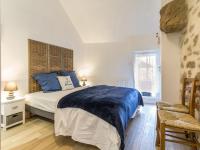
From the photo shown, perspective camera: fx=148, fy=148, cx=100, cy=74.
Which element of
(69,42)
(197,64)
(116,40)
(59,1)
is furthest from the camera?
(116,40)

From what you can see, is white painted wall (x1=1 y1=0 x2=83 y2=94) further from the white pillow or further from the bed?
the white pillow

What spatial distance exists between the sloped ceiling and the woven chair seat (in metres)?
2.80

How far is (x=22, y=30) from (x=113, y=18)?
2474 mm

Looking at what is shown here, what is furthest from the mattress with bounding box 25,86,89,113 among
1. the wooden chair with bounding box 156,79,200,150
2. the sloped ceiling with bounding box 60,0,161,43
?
the sloped ceiling with bounding box 60,0,161,43

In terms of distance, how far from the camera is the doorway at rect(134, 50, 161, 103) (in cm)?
456

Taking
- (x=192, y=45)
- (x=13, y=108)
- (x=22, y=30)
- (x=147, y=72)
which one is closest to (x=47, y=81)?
(x=13, y=108)

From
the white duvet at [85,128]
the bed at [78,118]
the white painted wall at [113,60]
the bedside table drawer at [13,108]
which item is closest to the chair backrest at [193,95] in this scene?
the bed at [78,118]

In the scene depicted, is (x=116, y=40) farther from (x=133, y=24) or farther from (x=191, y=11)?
(x=191, y=11)

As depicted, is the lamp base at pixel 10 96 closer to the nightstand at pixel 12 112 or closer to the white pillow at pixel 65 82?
the nightstand at pixel 12 112

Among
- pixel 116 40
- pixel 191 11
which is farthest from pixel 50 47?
pixel 191 11

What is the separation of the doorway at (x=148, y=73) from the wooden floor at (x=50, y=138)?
186 centimetres

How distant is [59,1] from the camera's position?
13.6 ft

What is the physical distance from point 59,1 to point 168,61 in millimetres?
3329

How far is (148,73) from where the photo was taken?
15.5 ft
